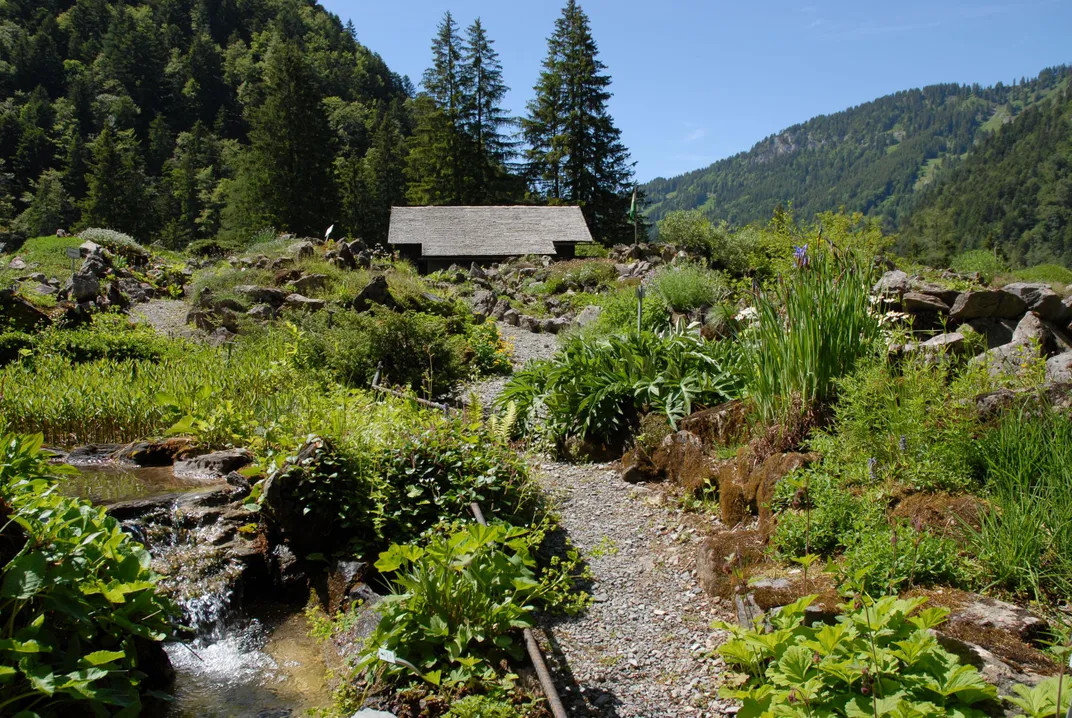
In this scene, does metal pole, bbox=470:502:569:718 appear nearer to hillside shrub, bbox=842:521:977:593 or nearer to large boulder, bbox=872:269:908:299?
hillside shrub, bbox=842:521:977:593

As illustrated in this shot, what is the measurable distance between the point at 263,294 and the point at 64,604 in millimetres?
11382

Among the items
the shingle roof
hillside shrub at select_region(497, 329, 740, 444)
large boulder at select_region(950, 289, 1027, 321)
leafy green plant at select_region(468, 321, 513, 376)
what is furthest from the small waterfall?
the shingle roof

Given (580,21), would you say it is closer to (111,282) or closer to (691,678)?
(111,282)

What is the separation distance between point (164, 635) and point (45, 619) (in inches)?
21.4

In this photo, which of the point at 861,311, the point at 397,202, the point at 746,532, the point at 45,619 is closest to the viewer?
the point at 45,619

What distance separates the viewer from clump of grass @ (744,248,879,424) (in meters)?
5.00

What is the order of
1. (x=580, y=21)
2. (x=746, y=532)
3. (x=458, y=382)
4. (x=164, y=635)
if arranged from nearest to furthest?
(x=164, y=635), (x=746, y=532), (x=458, y=382), (x=580, y=21)

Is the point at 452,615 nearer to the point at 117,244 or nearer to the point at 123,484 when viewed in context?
the point at 123,484

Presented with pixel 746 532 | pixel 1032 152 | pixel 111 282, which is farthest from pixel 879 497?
pixel 1032 152

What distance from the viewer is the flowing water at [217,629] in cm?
370

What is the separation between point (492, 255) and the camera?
26844 mm

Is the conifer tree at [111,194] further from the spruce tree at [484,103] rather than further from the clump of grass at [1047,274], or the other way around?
the clump of grass at [1047,274]

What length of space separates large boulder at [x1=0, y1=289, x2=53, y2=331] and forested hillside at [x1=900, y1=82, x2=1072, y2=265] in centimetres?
8929

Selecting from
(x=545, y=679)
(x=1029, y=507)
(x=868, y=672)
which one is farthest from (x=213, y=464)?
(x=1029, y=507)
